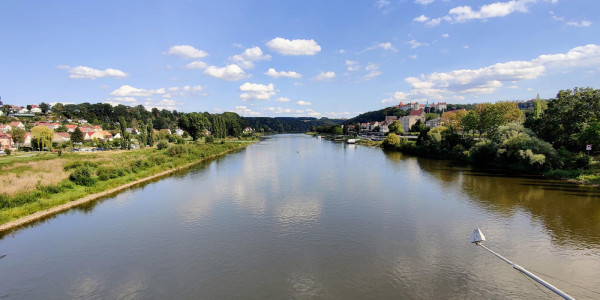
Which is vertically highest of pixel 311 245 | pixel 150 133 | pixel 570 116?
pixel 570 116

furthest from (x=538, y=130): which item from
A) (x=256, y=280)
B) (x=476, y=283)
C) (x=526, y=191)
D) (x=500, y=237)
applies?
(x=256, y=280)

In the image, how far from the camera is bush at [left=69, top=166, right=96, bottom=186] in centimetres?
2629

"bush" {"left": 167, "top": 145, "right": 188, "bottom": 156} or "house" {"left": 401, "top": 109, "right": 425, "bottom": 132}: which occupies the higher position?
"house" {"left": 401, "top": 109, "right": 425, "bottom": 132}

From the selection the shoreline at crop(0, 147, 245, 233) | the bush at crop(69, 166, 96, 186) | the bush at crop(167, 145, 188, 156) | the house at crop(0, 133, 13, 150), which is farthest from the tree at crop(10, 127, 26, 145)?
the bush at crop(69, 166, 96, 186)

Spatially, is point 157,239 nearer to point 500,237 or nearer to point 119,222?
point 119,222

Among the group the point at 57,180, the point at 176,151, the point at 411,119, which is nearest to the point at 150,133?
the point at 176,151

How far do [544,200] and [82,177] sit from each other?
1530 inches

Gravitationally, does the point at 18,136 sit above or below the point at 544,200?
above

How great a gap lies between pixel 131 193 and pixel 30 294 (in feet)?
54.3

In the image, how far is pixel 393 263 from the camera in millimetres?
12992

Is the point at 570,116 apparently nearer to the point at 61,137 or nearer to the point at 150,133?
the point at 150,133

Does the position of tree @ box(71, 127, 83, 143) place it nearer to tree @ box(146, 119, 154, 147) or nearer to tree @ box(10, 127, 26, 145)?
tree @ box(10, 127, 26, 145)

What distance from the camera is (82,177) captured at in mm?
26453

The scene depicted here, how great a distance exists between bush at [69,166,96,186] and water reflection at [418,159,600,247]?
109 ft
